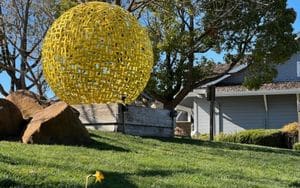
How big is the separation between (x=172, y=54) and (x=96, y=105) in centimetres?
852

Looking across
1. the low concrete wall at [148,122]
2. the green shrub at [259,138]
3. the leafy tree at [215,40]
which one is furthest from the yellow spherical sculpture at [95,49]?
the green shrub at [259,138]

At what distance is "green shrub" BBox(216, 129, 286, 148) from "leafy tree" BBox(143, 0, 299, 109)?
103 inches

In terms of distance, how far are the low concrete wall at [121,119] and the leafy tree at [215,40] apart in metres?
6.13

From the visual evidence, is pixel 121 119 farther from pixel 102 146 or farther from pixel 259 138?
pixel 259 138

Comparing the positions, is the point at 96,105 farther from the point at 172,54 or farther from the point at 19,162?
the point at 172,54

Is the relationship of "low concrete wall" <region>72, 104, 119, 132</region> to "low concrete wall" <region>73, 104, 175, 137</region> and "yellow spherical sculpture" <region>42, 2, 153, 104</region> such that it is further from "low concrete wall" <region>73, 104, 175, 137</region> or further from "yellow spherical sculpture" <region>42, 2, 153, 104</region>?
"yellow spherical sculpture" <region>42, 2, 153, 104</region>

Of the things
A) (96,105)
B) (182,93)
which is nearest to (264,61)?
(182,93)

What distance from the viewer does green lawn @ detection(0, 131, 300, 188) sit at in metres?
6.67

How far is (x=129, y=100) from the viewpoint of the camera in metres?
13.3

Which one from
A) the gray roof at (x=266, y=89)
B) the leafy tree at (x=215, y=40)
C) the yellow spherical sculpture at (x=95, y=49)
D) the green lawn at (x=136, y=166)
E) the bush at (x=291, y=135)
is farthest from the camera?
the gray roof at (x=266, y=89)

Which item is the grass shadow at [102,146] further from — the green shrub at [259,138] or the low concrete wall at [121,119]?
the green shrub at [259,138]

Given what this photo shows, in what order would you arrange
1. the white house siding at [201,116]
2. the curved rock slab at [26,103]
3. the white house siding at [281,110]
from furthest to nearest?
the white house siding at [201,116], the white house siding at [281,110], the curved rock slab at [26,103]

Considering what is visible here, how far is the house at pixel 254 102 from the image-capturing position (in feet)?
90.1

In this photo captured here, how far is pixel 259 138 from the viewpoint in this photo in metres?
22.6
